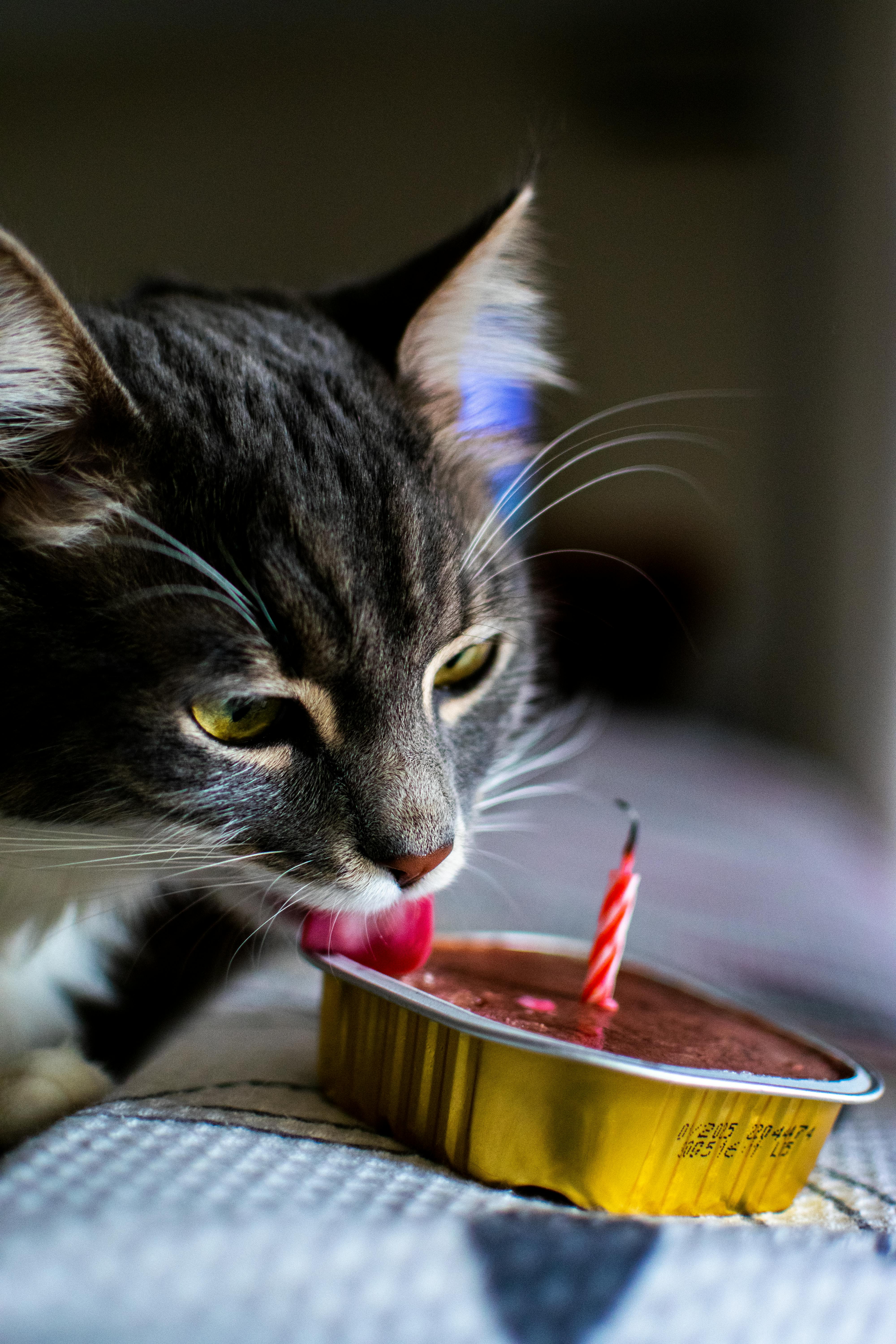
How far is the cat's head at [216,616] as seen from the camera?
707 mm

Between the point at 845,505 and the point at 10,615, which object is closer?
the point at 10,615

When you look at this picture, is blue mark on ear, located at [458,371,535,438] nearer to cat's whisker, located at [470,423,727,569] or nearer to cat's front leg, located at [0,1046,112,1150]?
cat's whisker, located at [470,423,727,569]

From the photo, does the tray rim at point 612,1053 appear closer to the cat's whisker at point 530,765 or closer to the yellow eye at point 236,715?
the yellow eye at point 236,715

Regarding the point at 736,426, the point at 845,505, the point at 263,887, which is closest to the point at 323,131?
the point at 736,426

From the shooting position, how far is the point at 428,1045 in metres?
0.61

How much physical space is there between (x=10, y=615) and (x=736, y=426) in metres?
3.54

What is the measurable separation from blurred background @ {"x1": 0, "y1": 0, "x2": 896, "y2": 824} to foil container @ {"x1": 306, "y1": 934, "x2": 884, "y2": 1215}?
7.80 feet

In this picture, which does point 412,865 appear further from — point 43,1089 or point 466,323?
point 466,323

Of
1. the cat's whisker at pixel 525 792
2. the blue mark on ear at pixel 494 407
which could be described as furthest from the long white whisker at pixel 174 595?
the blue mark on ear at pixel 494 407

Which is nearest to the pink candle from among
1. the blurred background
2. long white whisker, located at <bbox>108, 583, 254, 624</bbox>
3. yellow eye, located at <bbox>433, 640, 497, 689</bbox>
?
yellow eye, located at <bbox>433, 640, 497, 689</bbox>

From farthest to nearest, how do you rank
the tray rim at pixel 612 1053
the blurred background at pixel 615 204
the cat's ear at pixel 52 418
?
1. the blurred background at pixel 615 204
2. the cat's ear at pixel 52 418
3. the tray rim at pixel 612 1053

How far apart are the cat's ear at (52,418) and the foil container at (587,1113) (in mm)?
409

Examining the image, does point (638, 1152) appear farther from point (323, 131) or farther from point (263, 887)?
point (323, 131)

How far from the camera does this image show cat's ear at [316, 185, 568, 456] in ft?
3.13
